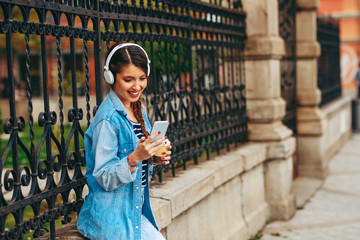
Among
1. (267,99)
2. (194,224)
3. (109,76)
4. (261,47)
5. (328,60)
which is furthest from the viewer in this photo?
(328,60)

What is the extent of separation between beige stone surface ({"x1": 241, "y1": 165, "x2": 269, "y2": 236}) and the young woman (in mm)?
3100

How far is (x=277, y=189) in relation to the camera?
663 centimetres

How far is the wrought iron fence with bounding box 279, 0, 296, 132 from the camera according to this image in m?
8.26

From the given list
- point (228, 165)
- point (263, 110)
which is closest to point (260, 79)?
point (263, 110)

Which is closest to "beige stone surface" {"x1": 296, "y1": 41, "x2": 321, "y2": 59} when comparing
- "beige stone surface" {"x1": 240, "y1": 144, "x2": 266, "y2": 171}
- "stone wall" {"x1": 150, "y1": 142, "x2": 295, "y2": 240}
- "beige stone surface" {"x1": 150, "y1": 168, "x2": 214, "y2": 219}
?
"stone wall" {"x1": 150, "y1": 142, "x2": 295, "y2": 240}

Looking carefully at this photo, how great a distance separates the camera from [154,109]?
4422 millimetres

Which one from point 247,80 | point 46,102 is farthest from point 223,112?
point 46,102

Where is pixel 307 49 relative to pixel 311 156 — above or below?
above

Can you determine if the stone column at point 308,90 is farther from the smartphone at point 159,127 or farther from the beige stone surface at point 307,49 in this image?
the smartphone at point 159,127

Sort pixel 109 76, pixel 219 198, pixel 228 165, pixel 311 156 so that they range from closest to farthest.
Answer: pixel 109 76
pixel 219 198
pixel 228 165
pixel 311 156

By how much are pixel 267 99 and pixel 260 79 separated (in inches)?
10.1

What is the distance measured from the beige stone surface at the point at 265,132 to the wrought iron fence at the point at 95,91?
0.34ft

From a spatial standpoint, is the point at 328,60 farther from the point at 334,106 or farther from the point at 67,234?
the point at 67,234

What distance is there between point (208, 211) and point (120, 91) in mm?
2317
